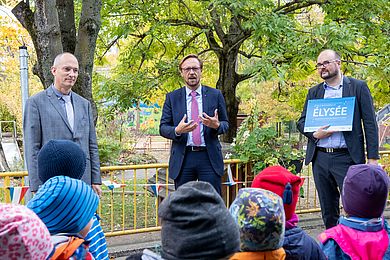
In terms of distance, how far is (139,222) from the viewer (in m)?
7.76

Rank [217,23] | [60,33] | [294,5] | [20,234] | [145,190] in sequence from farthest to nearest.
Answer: [294,5]
[217,23]
[145,190]
[60,33]
[20,234]

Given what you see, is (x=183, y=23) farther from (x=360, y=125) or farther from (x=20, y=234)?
Result: (x=20, y=234)

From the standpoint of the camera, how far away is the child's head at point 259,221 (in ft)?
6.69

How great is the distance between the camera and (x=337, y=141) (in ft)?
14.2

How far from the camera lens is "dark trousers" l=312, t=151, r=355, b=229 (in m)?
4.27

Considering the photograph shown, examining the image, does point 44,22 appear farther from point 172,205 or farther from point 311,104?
point 172,205

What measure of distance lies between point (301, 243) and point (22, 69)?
3.79 m

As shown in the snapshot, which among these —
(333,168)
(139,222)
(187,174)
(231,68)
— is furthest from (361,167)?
(231,68)

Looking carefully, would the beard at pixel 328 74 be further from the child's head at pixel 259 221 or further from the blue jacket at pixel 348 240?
the child's head at pixel 259 221

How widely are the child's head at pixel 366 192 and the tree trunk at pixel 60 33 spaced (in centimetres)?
396

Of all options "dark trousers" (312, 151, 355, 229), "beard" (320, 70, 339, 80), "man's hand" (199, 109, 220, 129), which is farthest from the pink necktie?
"beard" (320, 70, 339, 80)

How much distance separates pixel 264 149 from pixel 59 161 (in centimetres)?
379

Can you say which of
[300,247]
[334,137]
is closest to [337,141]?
[334,137]

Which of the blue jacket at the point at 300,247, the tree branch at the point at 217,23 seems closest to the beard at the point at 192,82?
the blue jacket at the point at 300,247
